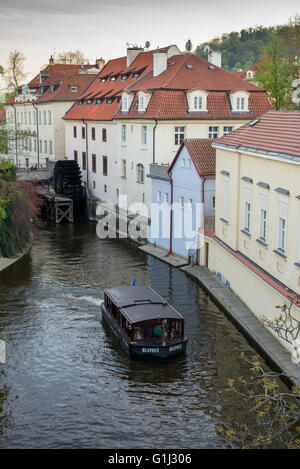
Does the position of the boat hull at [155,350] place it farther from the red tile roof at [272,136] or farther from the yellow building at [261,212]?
the red tile roof at [272,136]

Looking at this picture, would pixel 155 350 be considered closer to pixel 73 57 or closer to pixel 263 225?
pixel 263 225

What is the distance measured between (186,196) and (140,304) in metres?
11.2

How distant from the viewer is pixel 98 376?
17.6 metres

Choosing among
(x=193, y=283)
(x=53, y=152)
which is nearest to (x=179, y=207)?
(x=193, y=283)

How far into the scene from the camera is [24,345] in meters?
20.0

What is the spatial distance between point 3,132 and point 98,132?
18.2 meters

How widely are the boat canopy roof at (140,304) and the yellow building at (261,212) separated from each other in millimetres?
3474

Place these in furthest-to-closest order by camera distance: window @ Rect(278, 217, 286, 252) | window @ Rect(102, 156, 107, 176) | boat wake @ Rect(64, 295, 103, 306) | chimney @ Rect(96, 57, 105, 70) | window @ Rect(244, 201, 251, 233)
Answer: chimney @ Rect(96, 57, 105, 70), window @ Rect(102, 156, 107, 176), boat wake @ Rect(64, 295, 103, 306), window @ Rect(244, 201, 251, 233), window @ Rect(278, 217, 286, 252)

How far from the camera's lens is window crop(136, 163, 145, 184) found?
1494 inches

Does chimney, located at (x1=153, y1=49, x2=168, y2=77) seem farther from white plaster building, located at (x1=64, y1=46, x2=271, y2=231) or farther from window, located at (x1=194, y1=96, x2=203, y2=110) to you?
window, located at (x1=194, y1=96, x2=203, y2=110)

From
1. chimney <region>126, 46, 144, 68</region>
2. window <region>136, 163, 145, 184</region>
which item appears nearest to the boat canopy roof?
window <region>136, 163, 145, 184</region>

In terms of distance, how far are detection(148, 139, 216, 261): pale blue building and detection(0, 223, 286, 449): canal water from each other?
309 cm

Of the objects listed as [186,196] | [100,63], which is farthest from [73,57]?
[186,196]
